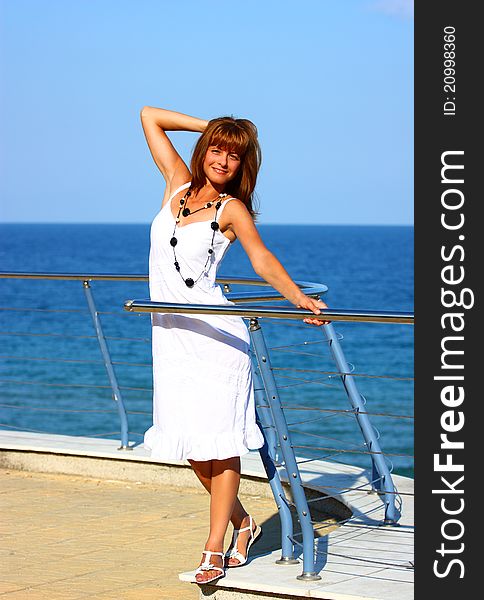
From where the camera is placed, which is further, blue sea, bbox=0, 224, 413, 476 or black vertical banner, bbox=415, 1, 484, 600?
blue sea, bbox=0, 224, 413, 476

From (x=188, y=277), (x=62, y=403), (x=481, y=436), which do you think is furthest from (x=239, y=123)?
(x=62, y=403)

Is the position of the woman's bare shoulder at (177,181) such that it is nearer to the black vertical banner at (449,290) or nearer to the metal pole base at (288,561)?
the black vertical banner at (449,290)

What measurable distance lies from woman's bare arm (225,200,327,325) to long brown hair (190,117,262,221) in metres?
0.13

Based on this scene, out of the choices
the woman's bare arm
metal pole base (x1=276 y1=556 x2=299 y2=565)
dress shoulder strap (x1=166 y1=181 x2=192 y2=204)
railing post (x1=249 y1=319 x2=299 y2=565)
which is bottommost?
metal pole base (x1=276 y1=556 x2=299 y2=565)

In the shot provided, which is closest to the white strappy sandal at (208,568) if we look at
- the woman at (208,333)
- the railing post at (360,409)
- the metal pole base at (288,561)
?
the woman at (208,333)

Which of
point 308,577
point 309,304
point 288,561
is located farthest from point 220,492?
point 309,304

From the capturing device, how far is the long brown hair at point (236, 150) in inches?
163

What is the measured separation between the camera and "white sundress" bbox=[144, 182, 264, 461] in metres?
4.15

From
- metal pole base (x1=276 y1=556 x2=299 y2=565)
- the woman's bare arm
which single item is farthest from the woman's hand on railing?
metal pole base (x1=276 y1=556 x2=299 y2=565)

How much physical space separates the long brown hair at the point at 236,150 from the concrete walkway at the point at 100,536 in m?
1.45

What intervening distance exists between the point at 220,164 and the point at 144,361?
65.8 ft

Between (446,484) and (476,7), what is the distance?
4.56ft

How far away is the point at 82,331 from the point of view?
1356 inches

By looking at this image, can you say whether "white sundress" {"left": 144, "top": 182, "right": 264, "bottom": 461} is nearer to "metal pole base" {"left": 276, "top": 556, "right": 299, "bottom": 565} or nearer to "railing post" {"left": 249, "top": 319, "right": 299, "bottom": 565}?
"railing post" {"left": 249, "top": 319, "right": 299, "bottom": 565}
